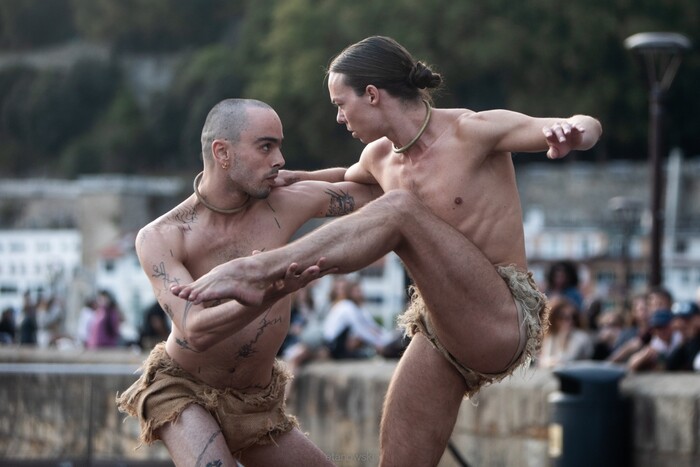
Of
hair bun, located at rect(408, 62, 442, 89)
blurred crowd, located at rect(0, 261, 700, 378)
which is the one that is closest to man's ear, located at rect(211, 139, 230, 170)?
hair bun, located at rect(408, 62, 442, 89)

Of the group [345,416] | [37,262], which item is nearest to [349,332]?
[345,416]

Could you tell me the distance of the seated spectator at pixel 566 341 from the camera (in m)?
11.7

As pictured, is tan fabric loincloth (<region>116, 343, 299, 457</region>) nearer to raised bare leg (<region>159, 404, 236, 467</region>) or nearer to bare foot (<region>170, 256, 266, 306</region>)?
raised bare leg (<region>159, 404, 236, 467</region>)

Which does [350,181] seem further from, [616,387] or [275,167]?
[616,387]

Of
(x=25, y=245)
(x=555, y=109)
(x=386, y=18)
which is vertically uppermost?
(x=386, y=18)

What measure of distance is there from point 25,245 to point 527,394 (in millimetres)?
67666

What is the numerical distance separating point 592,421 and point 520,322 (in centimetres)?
296

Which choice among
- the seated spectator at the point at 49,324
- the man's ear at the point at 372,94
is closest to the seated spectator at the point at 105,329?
the seated spectator at the point at 49,324

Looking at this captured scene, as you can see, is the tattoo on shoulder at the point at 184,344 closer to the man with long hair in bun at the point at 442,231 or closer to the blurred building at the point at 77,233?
the man with long hair in bun at the point at 442,231

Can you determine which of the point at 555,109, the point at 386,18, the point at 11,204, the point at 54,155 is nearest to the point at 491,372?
the point at 555,109

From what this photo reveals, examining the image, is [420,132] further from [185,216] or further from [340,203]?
[185,216]

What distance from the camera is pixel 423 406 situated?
7.11 m

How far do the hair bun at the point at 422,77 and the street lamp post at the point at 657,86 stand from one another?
10.5 meters

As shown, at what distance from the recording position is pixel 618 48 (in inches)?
2569
